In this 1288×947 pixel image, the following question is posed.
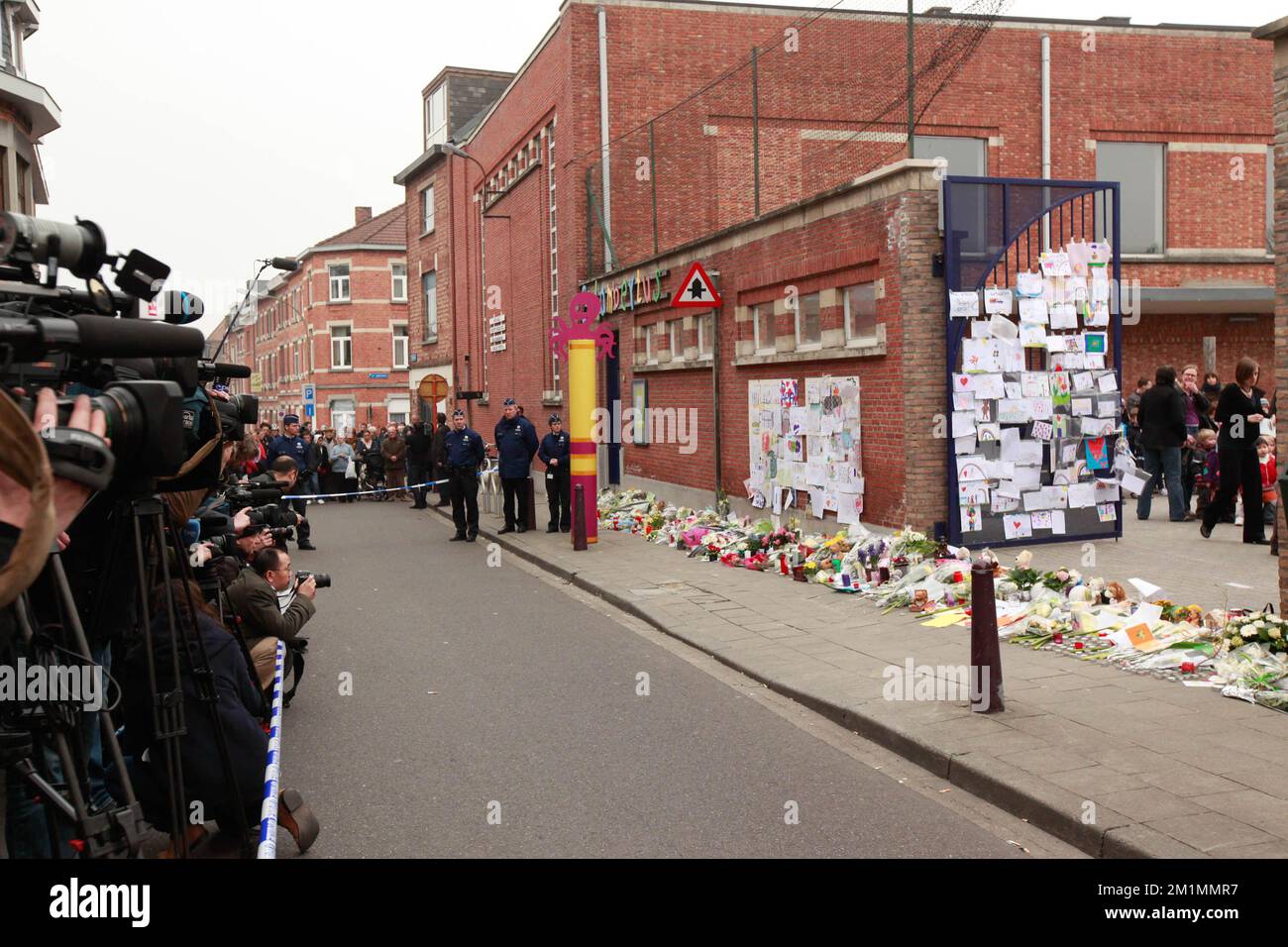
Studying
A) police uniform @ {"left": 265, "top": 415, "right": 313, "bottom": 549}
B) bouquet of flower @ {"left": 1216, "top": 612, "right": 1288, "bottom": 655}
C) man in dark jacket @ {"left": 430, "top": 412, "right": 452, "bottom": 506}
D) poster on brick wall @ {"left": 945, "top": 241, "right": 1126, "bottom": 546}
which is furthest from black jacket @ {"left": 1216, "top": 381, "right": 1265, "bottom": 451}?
man in dark jacket @ {"left": 430, "top": 412, "right": 452, "bottom": 506}

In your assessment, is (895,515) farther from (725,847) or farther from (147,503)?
(147,503)

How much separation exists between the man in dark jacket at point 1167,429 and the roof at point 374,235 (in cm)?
4846

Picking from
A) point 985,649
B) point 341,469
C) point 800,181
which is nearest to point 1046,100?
point 800,181

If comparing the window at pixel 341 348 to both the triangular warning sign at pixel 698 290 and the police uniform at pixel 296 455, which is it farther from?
the triangular warning sign at pixel 698 290

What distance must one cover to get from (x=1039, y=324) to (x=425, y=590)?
7.08 metres

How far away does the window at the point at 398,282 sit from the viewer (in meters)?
58.1

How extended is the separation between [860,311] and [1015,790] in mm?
8096

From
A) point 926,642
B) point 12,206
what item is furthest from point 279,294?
point 926,642

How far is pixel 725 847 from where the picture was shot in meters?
4.72

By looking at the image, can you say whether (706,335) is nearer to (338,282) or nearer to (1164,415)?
(1164,415)

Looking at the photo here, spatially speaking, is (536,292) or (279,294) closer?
(536,292)

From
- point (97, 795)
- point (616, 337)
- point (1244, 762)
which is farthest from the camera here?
point (616, 337)

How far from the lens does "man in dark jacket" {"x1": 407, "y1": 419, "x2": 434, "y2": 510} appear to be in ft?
87.6

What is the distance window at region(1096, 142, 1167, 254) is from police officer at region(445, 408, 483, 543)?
16.5 m
